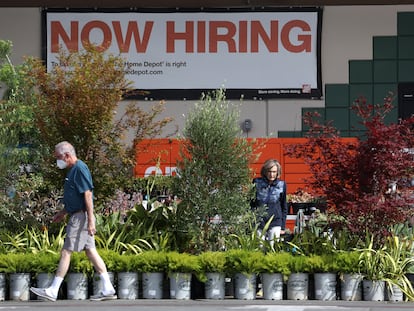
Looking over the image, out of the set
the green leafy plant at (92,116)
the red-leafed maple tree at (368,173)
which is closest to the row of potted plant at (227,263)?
the red-leafed maple tree at (368,173)

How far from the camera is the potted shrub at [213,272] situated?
11.6 meters

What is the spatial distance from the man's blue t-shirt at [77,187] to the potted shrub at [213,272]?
1.54 m

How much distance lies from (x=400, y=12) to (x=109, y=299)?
1396 cm

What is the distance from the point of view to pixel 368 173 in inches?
471

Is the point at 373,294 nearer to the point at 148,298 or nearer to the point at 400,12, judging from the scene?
the point at 148,298

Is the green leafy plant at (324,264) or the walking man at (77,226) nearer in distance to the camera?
the walking man at (77,226)

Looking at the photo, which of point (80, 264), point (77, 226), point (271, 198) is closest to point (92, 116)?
point (77, 226)

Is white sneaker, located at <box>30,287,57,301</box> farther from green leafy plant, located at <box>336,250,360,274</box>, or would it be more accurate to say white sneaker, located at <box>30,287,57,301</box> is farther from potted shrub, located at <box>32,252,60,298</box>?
green leafy plant, located at <box>336,250,360,274</box>

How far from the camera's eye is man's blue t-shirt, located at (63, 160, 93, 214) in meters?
11.3

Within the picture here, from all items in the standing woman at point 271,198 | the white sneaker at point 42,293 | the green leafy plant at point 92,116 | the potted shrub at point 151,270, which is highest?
the green leafy plant at point 92,116

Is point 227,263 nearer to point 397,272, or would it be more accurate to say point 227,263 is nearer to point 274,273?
point 274,273

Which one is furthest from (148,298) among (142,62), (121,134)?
(142,62)

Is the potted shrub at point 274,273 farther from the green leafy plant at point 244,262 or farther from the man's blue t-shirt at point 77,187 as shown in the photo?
the man's blue t-shirt at point 77,187

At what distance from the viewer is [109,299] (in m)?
11.5
